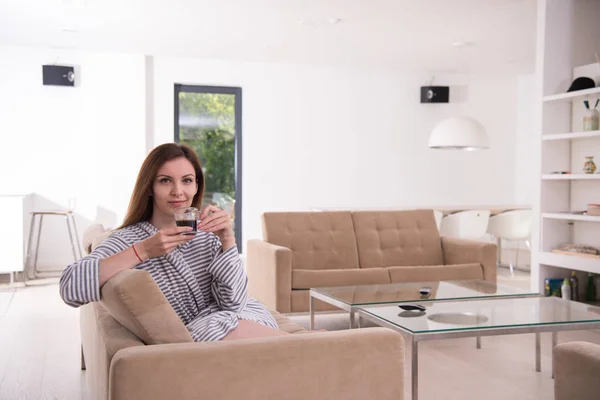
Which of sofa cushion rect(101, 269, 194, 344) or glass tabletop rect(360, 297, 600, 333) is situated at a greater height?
sofa cushion rect(101, 269, 194, 344)

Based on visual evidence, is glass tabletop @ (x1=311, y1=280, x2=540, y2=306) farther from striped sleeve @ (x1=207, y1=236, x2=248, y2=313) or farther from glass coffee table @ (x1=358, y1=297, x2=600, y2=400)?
striped sleeve @ (x1=207, y1=236, x2=248, y2=313)

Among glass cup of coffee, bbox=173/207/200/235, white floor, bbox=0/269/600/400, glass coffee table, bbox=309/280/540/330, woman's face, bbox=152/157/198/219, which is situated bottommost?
white floor, bbox=0/269/600/400

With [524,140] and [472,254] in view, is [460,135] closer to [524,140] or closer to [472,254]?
[472,254]

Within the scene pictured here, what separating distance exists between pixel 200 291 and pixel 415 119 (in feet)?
25.8

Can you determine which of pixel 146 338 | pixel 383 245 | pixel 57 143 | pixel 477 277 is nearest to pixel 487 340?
pixel 477 277

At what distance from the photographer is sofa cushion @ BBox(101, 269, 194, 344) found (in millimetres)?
1712

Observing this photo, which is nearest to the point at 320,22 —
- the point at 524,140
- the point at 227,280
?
the point at 524,140

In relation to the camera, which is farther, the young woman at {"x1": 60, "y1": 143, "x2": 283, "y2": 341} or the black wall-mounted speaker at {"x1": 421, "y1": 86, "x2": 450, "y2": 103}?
the black wall-mounted speaker at {"x1": 421, "y1": 86, "x2": 450, "y2": 103}

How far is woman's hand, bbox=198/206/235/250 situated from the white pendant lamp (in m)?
5.65

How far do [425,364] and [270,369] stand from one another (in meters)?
2.30

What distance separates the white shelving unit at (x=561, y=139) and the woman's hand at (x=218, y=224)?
3.95 m

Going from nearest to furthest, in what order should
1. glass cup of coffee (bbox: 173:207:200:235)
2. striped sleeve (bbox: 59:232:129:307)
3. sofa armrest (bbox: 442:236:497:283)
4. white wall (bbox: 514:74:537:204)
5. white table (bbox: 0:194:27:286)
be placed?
striped sleeve (bbox: 59:232:129:307), glass cup of coffee (bbox: 173:207:200:235), sofa armrest (bbox: 442:236:497:283), white table (bbox: 0:194:27:286), white wall (bbox: 514:74:537:204)

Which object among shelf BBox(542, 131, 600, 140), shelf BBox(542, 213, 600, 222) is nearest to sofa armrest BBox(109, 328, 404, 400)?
shelf BBox(542, 213, 600, 222)

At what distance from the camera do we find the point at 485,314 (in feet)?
10.7
